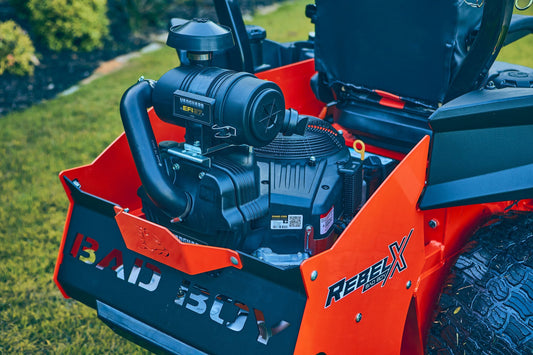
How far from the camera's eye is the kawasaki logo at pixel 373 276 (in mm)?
1850

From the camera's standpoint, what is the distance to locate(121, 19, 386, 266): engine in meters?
1.92

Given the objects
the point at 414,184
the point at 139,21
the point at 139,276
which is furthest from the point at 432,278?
the point at 139,21

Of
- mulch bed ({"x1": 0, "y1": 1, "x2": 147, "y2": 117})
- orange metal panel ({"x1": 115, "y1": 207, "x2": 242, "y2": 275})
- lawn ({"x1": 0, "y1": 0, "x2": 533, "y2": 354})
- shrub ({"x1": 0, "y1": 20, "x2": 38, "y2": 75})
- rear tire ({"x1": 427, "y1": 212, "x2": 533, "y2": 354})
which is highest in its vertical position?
orange metal panel ({"x1": 115, "y1": 207, "x2": 242, "y2": 275})

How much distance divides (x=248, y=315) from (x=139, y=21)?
6.35m

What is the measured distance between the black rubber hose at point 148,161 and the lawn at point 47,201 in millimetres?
1099

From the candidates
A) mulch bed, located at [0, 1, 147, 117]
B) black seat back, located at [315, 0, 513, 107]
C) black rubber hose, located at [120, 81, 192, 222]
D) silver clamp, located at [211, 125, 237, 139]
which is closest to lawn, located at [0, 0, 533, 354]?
mulch bed, located at [0, 1, 147, 117]

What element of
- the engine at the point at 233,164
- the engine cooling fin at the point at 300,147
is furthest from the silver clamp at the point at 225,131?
the engine cooling fin at the point at 300,147

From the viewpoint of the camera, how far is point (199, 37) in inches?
76.7

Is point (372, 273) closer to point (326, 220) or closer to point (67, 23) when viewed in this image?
point (326, 220)

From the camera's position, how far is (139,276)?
2121 millimetres

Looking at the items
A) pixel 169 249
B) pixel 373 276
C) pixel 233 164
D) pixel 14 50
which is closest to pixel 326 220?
pixel 373 276

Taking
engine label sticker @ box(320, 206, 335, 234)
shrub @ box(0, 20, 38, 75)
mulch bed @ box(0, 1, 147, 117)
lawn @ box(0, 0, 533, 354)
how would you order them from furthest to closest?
shrub @ box(0, 20, 38, 75), mulch bed @ box(0, 1, 147, 117), lawn @ box(0, 0, 533, 354), engine label sticker @ box(320, 206, 335, 234)

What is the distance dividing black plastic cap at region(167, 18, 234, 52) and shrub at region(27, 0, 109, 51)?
4.92m

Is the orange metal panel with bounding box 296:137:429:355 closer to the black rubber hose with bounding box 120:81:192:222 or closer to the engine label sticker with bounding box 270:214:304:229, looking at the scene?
the engine label sticker with bounding box 270:214:304:229
